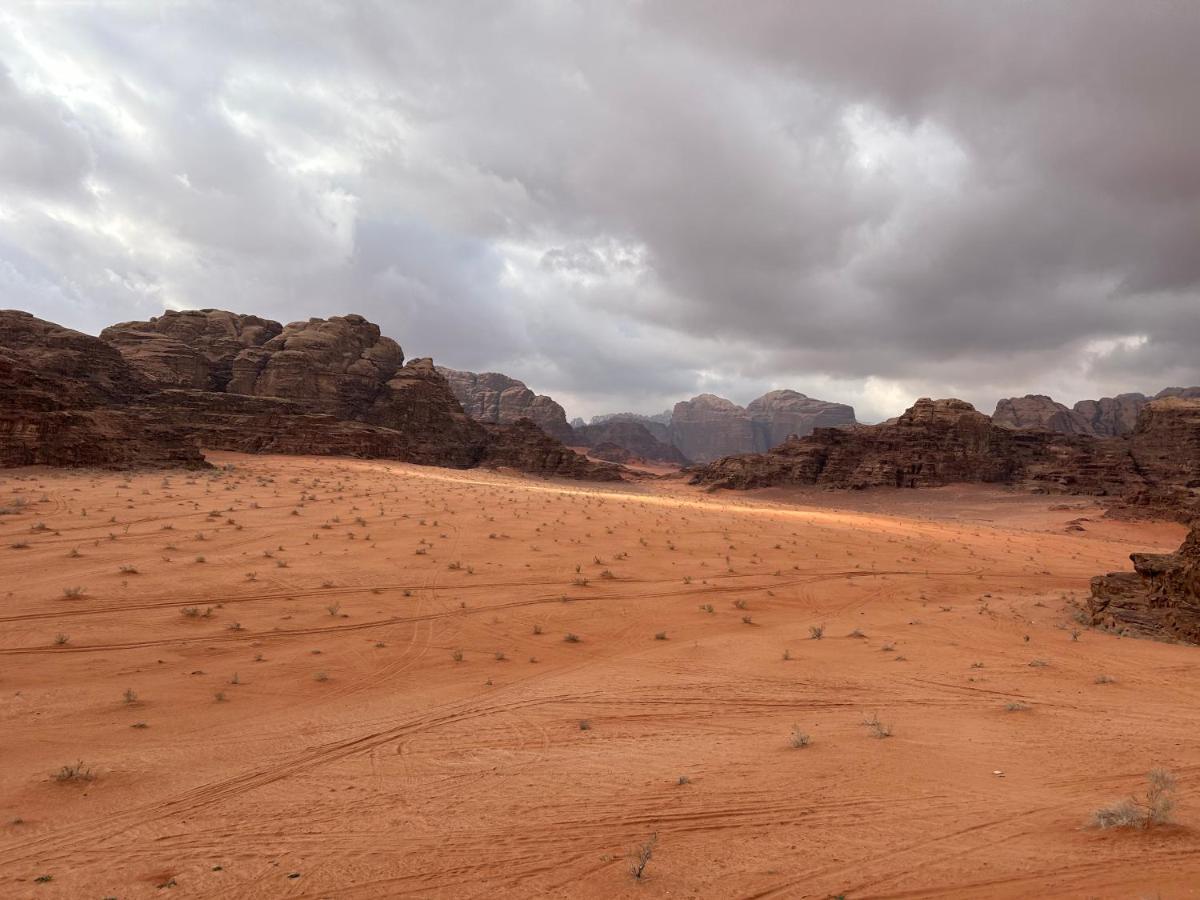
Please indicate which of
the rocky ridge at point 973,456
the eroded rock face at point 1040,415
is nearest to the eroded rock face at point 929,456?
the rocky ridge at point 973,456

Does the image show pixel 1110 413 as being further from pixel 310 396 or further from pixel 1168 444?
pixel 310 396

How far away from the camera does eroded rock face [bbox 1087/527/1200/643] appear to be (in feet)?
32.3

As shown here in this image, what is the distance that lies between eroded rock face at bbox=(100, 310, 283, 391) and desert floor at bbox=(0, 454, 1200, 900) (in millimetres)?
49859

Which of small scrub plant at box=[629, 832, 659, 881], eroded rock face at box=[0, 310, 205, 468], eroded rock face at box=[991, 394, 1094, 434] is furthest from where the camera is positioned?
eroded rock face at box=[991, 394, 1094, 434]

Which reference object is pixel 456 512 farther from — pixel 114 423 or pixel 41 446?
pixel 114 423

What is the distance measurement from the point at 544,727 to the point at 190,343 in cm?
7292

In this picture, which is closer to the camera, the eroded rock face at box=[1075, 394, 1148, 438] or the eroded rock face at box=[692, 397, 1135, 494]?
the eroded rock face at box=[692, 397, 1135, 494]

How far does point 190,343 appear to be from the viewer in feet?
208

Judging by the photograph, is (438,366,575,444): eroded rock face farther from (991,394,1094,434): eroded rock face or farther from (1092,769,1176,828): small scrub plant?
(1092,769,1176,828): small scrub plant

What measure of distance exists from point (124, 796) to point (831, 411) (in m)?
202

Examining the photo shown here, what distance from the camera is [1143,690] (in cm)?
707

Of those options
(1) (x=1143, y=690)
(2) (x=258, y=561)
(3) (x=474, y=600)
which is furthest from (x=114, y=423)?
(1) (x=1143, y=690)

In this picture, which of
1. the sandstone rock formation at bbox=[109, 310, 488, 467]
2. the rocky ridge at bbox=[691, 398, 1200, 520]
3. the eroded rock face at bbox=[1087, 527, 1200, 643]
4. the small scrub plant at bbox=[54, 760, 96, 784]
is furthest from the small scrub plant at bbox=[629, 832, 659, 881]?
the rocky ridge at bbox=[691, 398, 1200, 520]

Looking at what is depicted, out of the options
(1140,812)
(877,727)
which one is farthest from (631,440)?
(1140,812)
